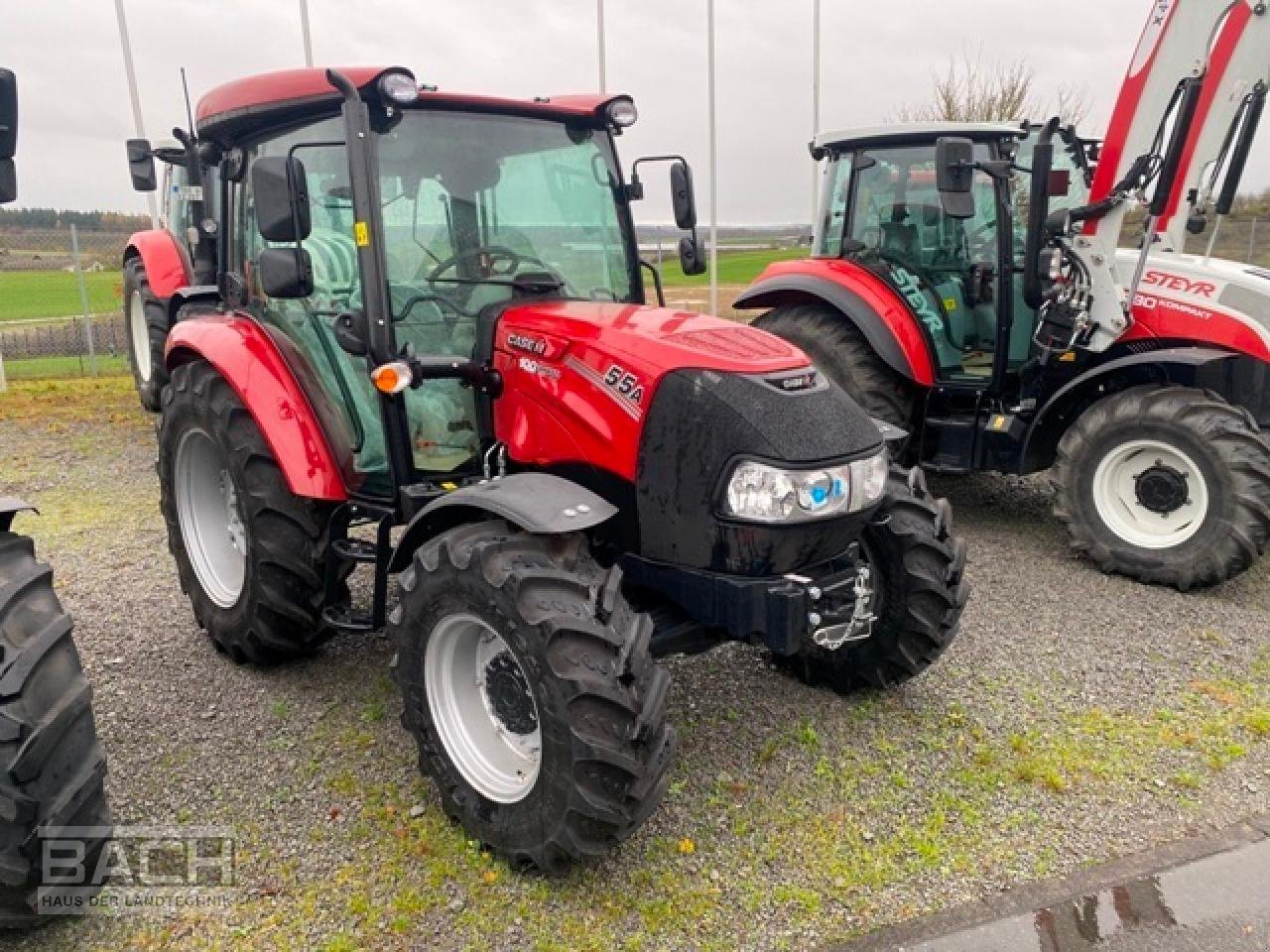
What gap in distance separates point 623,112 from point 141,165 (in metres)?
6.97

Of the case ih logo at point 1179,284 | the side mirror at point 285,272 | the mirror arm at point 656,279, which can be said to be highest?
the side mirror at point 285,272

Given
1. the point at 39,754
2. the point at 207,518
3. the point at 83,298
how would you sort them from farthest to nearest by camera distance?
the point at 83,298 → the point at 207,518 → the point at 39,754

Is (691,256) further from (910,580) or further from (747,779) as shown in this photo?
(747,779)

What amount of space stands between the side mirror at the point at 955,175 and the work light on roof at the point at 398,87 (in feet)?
9.82

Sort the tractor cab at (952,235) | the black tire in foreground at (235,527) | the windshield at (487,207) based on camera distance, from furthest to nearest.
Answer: the tractor cab at (952,235)
the black tire in foreground at (235,527)
the windshield at (487,207)

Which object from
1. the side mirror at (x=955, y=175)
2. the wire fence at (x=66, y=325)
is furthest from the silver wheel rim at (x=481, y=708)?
the wire fence at (x=66, y=325)

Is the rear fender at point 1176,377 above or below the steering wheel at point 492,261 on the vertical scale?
below

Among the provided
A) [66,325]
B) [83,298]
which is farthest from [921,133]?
[66,325]

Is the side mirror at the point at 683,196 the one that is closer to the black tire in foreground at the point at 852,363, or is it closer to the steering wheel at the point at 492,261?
the steering wheel at the point at 492,261

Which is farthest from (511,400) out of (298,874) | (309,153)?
(298,874)

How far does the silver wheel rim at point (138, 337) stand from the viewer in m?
9.46

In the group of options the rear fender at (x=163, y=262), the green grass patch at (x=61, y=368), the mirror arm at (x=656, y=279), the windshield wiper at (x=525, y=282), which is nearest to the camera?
the windshield wiper at (x=525, y=282)

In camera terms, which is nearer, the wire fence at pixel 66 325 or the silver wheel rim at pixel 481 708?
the silver wheel rim at pixel 481 708

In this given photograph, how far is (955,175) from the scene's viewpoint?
5059mm
